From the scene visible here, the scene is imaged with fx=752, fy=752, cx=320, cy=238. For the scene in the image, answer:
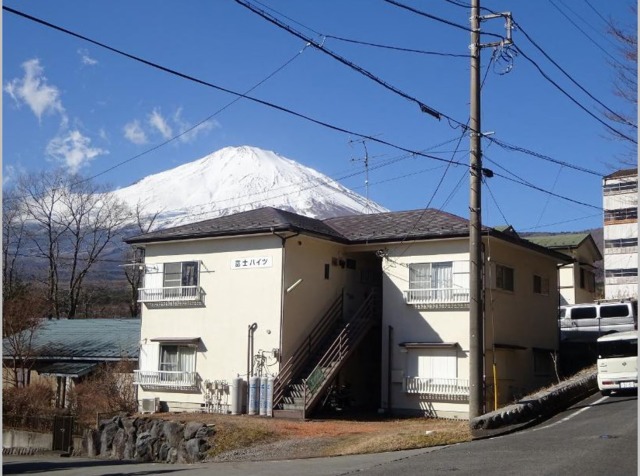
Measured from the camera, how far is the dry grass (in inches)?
616

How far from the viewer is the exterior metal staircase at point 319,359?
21.9 metres

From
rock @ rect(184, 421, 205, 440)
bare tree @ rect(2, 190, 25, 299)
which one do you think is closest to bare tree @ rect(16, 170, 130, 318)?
bare tree @ rect(2, 190, 25, 299)

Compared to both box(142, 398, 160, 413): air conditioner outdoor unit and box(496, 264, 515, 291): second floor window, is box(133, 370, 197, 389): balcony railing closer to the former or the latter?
box(142, 398, 160, 413): air conditioner outdoor unit

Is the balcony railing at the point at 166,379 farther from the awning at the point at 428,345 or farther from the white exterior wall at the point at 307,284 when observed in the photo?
the awning at the point at 428,345

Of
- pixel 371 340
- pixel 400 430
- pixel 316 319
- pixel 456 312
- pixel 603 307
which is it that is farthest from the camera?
pixel 603 307

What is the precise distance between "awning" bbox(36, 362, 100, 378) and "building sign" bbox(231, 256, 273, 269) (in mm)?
10003

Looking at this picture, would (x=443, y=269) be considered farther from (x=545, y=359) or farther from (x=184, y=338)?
(x=184, y=338)

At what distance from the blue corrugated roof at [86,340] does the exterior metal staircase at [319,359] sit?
30.0 ft

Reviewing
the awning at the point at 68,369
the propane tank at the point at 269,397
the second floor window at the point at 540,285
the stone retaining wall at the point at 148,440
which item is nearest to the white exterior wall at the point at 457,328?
the second floor window at the point at 540,285

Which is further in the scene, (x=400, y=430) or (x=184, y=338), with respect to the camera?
(x=184, y=338)

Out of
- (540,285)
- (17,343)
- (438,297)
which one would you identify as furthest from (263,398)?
(17,343)

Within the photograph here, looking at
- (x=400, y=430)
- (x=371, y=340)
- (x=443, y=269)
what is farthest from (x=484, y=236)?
(x=400, y=430)

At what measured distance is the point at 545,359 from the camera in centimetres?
2739

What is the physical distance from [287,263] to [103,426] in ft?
24.8
